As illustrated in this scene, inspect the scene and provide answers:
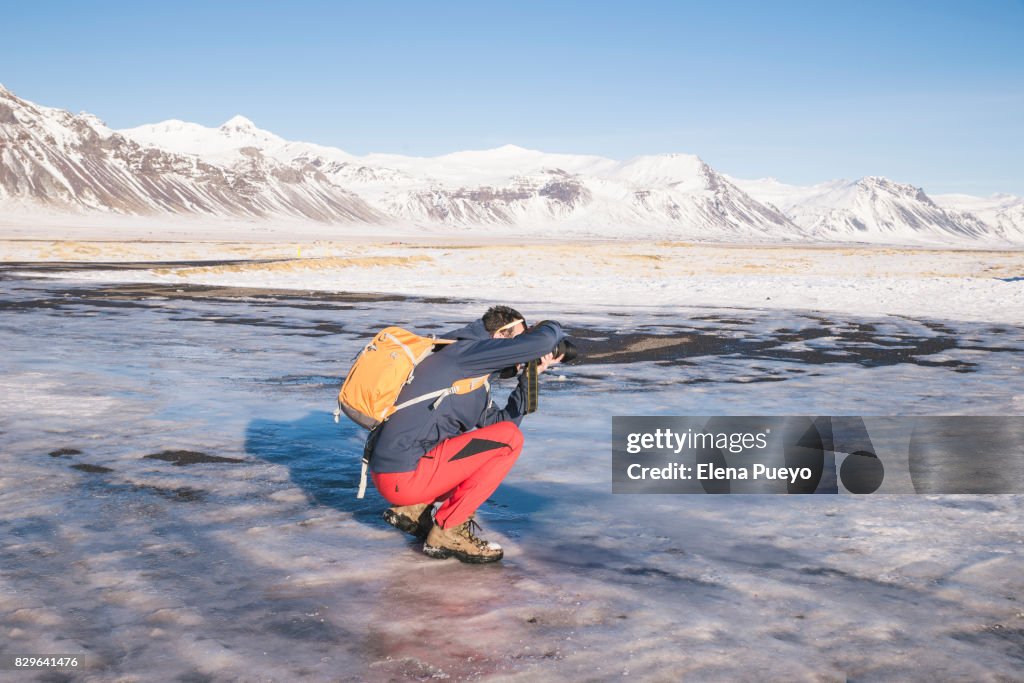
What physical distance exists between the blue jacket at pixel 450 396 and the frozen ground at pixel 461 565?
1.99 ft

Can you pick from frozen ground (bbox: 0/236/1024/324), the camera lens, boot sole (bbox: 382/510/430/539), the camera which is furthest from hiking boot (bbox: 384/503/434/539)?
frozen ground (bbox: 0/236/1024/324)

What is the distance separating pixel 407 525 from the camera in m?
5.22

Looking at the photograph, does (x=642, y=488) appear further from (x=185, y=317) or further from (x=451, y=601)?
(x=185, y=317)

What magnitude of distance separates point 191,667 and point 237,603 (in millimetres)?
658

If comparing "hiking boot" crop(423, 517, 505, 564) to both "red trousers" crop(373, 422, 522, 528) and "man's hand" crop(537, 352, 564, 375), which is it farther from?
"man's hand" crop(537, 352, 564, 375)

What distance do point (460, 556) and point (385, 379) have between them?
1.02m

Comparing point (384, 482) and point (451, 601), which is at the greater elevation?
point (384, 482)

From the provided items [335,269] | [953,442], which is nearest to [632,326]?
[953,442]

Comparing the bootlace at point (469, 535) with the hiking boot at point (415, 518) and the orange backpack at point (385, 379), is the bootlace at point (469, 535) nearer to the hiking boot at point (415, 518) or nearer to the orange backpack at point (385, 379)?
the hiking boot at point (415, 518)

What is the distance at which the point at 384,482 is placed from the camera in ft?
16.3

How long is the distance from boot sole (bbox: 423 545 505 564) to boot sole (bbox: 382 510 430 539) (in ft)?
0.83

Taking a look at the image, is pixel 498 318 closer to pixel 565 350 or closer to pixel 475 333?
pixel 475 333

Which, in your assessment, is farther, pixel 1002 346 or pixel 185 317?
pixel 185 317

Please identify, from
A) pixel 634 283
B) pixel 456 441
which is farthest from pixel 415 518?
pixel 634 283
